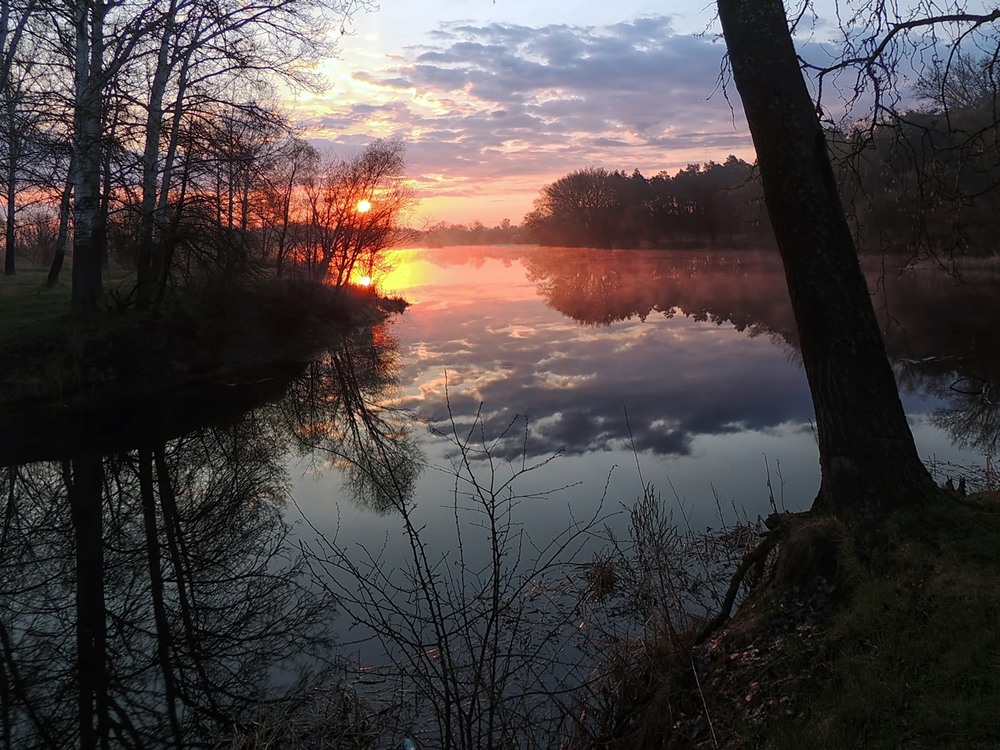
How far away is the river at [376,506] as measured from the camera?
18.7 feet

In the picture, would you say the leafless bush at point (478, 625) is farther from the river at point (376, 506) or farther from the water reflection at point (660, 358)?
the water reflection at point (660, 358)

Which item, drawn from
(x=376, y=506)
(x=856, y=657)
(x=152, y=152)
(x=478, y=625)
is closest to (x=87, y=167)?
(x=152, y=152)

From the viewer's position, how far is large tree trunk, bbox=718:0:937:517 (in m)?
5.00

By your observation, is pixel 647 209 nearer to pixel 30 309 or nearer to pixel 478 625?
pixel 30 309

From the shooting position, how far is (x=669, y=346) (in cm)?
2309

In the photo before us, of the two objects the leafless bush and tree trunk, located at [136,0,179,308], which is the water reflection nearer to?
the leafless bush

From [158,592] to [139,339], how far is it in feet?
39.1

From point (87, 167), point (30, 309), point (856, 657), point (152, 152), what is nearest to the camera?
point (856, 657)

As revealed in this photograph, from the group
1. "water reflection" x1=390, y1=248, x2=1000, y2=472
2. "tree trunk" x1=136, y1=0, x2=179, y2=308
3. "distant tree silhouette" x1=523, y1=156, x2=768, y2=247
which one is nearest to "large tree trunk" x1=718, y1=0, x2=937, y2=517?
"water reflection" x1=390, y1=248, x2=1000, y2=472

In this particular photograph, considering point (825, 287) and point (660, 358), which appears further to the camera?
point (660, 358)

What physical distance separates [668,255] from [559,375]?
60.5 m

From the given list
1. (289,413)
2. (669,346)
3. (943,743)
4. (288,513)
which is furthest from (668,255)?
(943,743)

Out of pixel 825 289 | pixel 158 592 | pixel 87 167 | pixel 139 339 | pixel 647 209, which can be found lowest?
pixel 158 592

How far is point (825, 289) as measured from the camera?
5113mm
